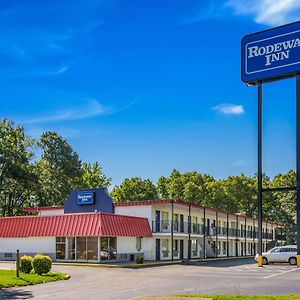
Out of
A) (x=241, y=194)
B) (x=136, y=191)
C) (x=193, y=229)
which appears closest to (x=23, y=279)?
(x=193, y=229)

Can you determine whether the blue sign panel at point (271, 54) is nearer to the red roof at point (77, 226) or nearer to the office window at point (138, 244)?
the red roof at point (77, 226)

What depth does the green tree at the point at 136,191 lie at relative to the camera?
91125mm

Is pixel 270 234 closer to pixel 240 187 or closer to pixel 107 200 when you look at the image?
pixel 240 187

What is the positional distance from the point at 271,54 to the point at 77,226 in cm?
3111

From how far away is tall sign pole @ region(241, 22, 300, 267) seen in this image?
1202 cm

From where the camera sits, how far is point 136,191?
91.8 metres

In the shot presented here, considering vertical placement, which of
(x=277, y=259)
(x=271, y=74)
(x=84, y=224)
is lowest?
(x=277, y=259)

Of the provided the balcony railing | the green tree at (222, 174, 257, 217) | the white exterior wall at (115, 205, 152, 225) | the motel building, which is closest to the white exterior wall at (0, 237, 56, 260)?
the motel building

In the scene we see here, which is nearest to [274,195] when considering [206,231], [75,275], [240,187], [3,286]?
[240,187]

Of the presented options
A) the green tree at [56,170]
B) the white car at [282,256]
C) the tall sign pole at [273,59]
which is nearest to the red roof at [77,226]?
the white car at [282,256]

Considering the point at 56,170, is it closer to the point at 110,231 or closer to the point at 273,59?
the point at 110,231

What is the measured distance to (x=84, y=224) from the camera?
1609 inches

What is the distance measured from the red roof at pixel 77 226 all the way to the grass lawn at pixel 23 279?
12.5 meters

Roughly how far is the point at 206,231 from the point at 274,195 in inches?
1413
